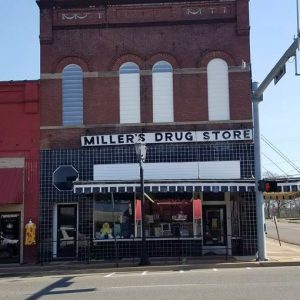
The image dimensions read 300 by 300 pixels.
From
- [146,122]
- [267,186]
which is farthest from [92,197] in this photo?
[267,186]

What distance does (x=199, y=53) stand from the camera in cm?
2430

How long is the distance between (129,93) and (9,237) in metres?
8.09

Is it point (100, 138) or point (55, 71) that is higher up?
point (55, 71)

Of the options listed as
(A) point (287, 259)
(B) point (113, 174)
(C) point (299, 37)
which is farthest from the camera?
(B) point (113, 174)

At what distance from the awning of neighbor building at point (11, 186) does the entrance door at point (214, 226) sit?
7.92 metres

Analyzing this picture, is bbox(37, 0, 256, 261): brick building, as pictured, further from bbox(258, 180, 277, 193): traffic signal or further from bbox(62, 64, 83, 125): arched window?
bbox(258, 180, 277, 193): traffic signal

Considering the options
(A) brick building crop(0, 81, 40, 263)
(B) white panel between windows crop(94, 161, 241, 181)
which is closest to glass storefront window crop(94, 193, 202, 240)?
(B) white panel between windows crop(94, 161, 241, 181)

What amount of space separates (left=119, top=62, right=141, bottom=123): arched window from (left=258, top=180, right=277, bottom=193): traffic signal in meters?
6.19

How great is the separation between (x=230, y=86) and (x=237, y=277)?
10.4 metres

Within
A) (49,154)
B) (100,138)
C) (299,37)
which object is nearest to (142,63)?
(100,138)

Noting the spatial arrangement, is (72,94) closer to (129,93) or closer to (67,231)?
(129,93)

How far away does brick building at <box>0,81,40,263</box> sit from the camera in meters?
23.6

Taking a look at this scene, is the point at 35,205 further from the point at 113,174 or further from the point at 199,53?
the point at 199,53

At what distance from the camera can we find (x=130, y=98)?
79.5ft
